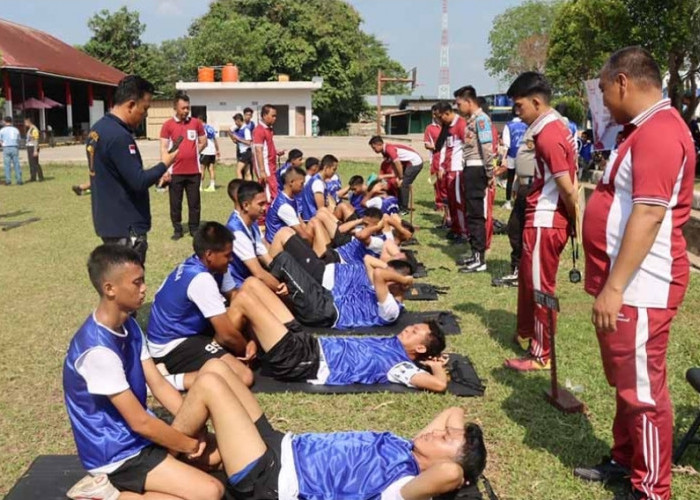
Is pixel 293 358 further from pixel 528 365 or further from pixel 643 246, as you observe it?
pixel 643 246

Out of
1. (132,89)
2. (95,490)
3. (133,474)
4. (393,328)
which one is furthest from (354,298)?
(95,490)

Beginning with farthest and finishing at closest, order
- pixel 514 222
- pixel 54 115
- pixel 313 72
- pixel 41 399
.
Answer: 1. pixel 313 72
2. pixel 54 115
3. pixel 514 222
4. pixel 41 399

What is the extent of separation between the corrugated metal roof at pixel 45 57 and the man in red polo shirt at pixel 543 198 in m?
26.8

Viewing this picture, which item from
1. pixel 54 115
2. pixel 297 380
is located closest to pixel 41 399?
pixel 297 380

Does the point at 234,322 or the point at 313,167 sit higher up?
the point at 313,167

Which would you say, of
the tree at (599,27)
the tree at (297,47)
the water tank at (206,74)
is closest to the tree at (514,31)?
the tree at (297,47)

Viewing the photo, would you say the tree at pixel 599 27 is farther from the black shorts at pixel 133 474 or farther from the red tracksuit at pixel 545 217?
the black shorts at pixel 133 474

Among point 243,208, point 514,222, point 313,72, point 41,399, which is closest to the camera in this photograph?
point 41,399

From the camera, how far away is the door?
42250 millimetres

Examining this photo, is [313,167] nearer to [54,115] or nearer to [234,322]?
[234,322]

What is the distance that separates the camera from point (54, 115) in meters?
36.3

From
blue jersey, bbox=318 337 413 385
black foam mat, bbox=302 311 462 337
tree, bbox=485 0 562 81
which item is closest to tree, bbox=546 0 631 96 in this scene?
black foam mat, bbox=302 311 462 337

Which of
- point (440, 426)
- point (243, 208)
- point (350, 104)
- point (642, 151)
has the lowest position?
point (440, 426)

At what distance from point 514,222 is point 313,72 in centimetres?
4131
